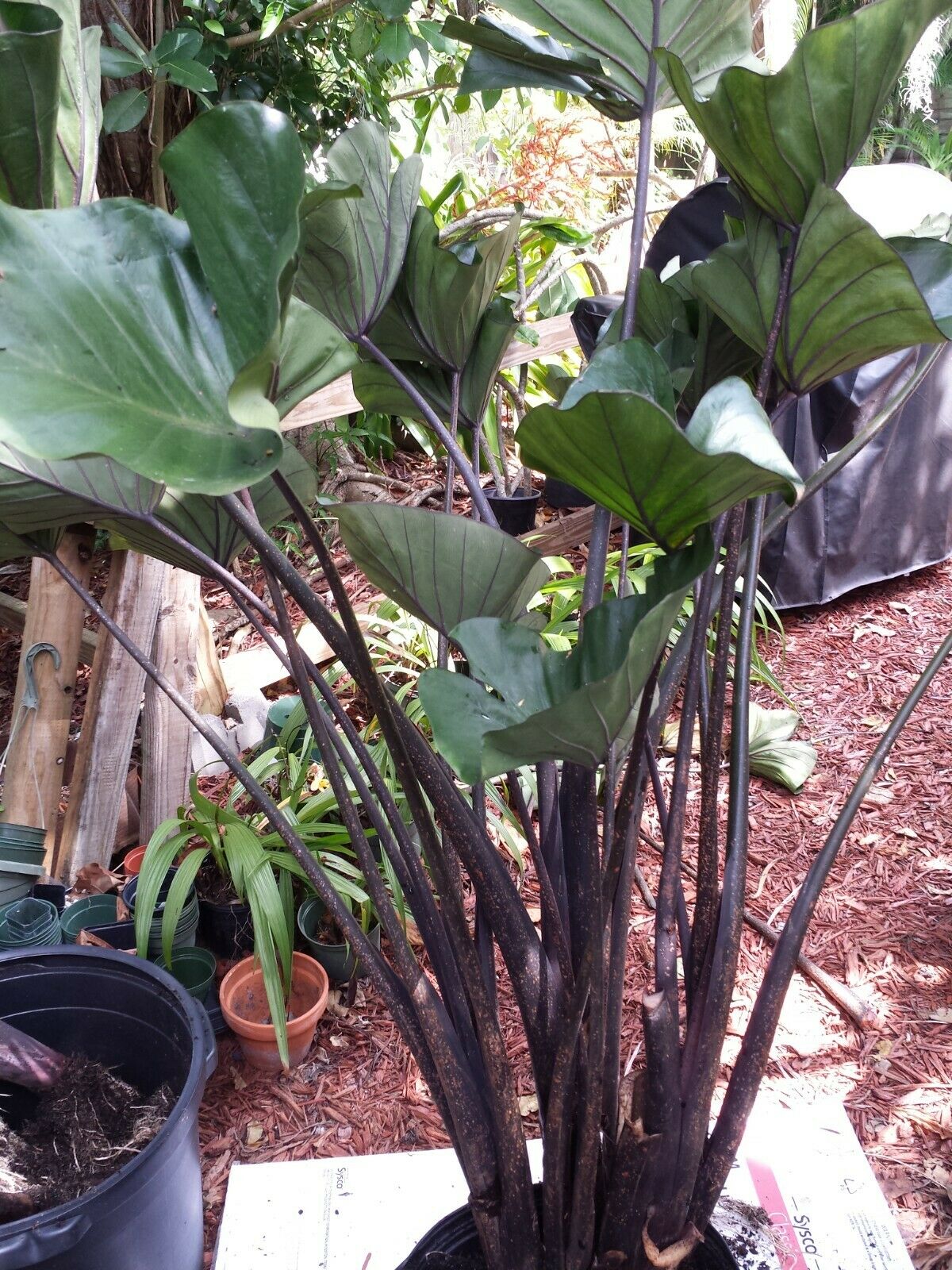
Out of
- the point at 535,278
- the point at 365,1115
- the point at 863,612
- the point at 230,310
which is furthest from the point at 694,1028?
the point at 535,278

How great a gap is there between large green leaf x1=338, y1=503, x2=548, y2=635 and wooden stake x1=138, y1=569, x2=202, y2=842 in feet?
4.09

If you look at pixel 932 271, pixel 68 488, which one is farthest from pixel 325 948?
pixel 932 271

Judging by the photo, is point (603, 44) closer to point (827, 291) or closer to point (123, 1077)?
point (827, 291)

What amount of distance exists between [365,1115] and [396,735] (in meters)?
1.01

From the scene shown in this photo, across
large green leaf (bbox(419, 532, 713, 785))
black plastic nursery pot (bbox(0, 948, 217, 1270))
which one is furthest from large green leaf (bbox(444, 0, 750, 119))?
black plastic nursery pot (bbox(0, 948, 217, 1270))

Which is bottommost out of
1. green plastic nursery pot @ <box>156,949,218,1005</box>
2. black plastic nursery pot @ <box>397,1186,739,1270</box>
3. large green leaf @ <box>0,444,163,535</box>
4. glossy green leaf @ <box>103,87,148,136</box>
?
black plastic nursery pot @ <box>397,1186,739,1270</box>

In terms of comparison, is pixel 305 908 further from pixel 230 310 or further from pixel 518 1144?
pixel 230 310

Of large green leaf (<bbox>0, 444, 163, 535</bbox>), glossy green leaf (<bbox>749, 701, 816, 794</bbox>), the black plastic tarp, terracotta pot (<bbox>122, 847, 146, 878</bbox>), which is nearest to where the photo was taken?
large green leaf (<bbox>0, 444, 163, 535</bbox>)

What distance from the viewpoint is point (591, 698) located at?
448 mm

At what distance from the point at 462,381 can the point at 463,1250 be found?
85cm

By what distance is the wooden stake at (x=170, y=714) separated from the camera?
5.78 feet

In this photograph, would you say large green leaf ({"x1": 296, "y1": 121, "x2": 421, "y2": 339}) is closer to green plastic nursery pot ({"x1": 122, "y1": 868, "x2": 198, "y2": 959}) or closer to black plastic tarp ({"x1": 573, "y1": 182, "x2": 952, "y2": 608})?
green plastic nursery pot ({"x1": 122, "y1": 868, "x2": 198, "y2": 959})

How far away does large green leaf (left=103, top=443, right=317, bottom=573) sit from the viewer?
0.73 m

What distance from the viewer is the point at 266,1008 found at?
1.45 meters
